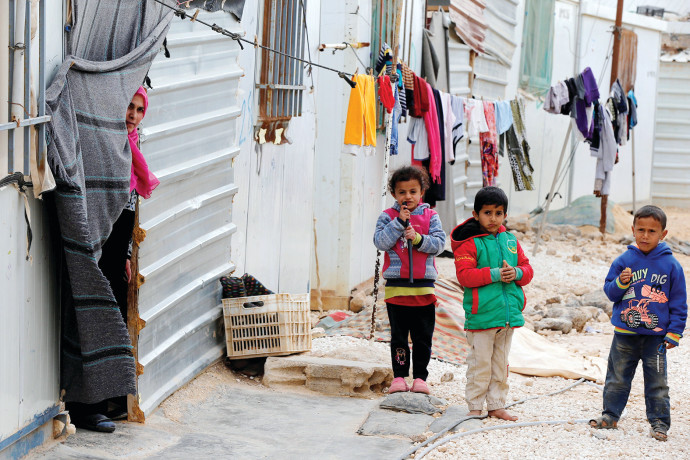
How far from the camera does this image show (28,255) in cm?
409

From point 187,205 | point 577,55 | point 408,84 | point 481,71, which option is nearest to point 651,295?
point 187,205

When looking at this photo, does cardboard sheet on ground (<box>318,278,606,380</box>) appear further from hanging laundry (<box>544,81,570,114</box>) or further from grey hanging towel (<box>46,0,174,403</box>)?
hanging laundry (<box>544,81,570,114</box>)

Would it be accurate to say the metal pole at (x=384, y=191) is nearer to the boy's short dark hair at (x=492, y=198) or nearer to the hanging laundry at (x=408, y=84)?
the hanging laundry at (x=408, y=84)

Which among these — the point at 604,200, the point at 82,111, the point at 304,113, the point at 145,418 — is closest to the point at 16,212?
the point at 82,111

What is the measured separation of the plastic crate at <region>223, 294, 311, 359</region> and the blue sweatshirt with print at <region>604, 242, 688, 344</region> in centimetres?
212

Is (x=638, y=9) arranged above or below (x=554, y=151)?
above

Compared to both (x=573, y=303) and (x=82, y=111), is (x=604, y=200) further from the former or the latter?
(x=82, y=111)

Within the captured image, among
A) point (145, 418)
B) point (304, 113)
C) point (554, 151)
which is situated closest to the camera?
point (145, 418)

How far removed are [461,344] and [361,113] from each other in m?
2.10

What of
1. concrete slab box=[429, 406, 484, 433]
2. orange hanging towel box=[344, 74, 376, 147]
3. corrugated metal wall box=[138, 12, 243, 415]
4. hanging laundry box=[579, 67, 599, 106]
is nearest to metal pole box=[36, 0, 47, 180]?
corrugated metal wall box=[138, 12, 243, 415]

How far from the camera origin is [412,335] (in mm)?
6164

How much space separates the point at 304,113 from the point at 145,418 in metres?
3.74

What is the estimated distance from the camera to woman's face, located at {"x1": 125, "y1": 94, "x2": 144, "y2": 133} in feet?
15.4

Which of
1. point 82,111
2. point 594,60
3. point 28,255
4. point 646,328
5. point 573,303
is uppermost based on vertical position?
point 594,60
